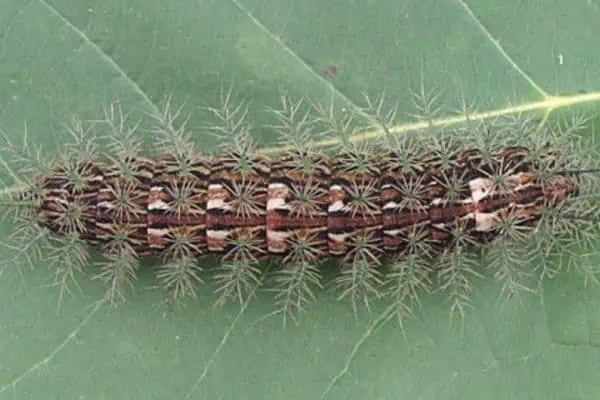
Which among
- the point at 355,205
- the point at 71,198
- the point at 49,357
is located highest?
the point at 71,198

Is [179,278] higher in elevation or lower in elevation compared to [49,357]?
higher

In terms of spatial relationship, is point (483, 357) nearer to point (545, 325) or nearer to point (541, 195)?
point (545, 325)

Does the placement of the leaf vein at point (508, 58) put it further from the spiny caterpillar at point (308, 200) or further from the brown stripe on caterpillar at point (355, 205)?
the brown stripe on caterpillar at point (355, 205)

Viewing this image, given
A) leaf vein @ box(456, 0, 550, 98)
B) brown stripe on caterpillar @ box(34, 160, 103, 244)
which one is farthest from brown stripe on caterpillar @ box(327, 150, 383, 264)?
brown stripe on caterpillar @ box(34, 160, 103, 244)

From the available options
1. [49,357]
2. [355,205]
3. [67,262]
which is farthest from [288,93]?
[49,357]

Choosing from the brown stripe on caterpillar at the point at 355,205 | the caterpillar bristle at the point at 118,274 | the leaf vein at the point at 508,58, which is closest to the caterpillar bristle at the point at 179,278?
the caterpillar bristle at the point at 118,274

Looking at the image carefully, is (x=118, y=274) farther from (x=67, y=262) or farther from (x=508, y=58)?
(x=508, y=58)

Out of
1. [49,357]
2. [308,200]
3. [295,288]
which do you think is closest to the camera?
[49,357]
